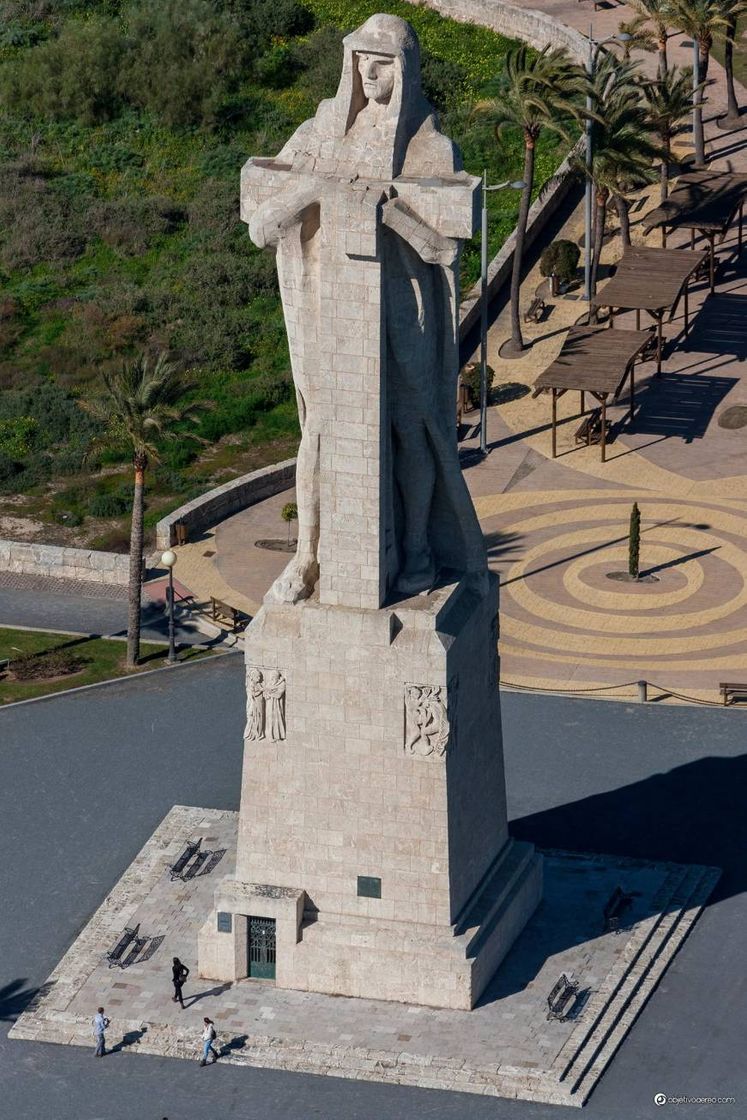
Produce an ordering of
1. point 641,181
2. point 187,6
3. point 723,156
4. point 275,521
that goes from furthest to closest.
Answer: point 187,6 < point 723,156 < point 641,181 < point 275,521

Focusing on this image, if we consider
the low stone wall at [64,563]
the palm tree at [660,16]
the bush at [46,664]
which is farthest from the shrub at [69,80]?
the bush at [46,664]

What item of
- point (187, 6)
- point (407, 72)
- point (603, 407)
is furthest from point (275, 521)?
point (187, 6)

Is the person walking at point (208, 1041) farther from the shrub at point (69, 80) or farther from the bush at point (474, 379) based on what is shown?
the shrub at point (69, 80)

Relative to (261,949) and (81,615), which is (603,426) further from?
(261,949)

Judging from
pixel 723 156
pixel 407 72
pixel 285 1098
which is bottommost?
pixel 285 1098

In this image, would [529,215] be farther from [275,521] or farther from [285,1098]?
[285,1098]

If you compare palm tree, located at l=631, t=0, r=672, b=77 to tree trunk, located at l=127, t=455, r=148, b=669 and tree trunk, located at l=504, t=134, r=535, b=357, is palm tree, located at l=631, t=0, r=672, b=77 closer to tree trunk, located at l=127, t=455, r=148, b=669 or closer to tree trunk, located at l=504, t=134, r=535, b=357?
tree trunk, located at l=504, t=134, r=535, b=357
